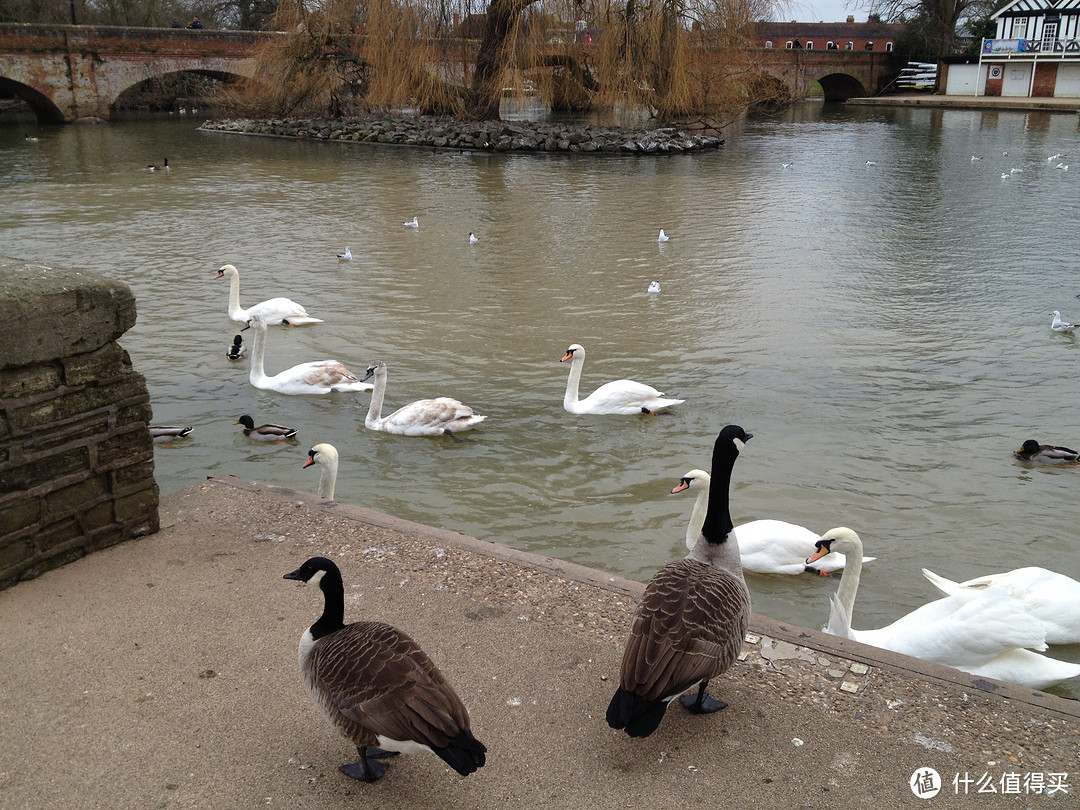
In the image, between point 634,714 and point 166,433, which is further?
point 166,433

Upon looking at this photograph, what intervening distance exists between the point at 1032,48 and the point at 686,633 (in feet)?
207

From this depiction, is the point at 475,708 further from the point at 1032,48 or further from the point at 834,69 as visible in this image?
the point at 834,69

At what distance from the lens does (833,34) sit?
7912 centimetres

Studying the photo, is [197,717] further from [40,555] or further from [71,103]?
[71,103]

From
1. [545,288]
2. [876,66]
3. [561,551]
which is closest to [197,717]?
[561,551]

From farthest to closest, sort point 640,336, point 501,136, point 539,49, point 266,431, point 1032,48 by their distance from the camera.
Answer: point 1032,48 < point 501,136 < point 539,49 < point 640,336 < point 266,431

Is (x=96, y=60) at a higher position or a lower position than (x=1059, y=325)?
higher

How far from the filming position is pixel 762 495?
23.0 ft

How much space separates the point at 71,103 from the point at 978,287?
39432mm

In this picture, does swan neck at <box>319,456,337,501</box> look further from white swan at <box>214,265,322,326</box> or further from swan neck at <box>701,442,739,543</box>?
white swan at <box>214,265,322,326</box>

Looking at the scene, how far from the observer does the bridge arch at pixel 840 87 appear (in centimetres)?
6291

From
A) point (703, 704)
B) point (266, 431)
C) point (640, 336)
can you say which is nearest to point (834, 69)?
point (640, 336)

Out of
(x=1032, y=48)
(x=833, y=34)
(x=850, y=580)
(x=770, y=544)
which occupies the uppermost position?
(x=833, y=34)

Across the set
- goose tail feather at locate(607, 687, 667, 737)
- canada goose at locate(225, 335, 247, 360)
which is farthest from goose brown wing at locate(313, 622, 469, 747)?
canada goose at locate(225, 335, 247, 360)
